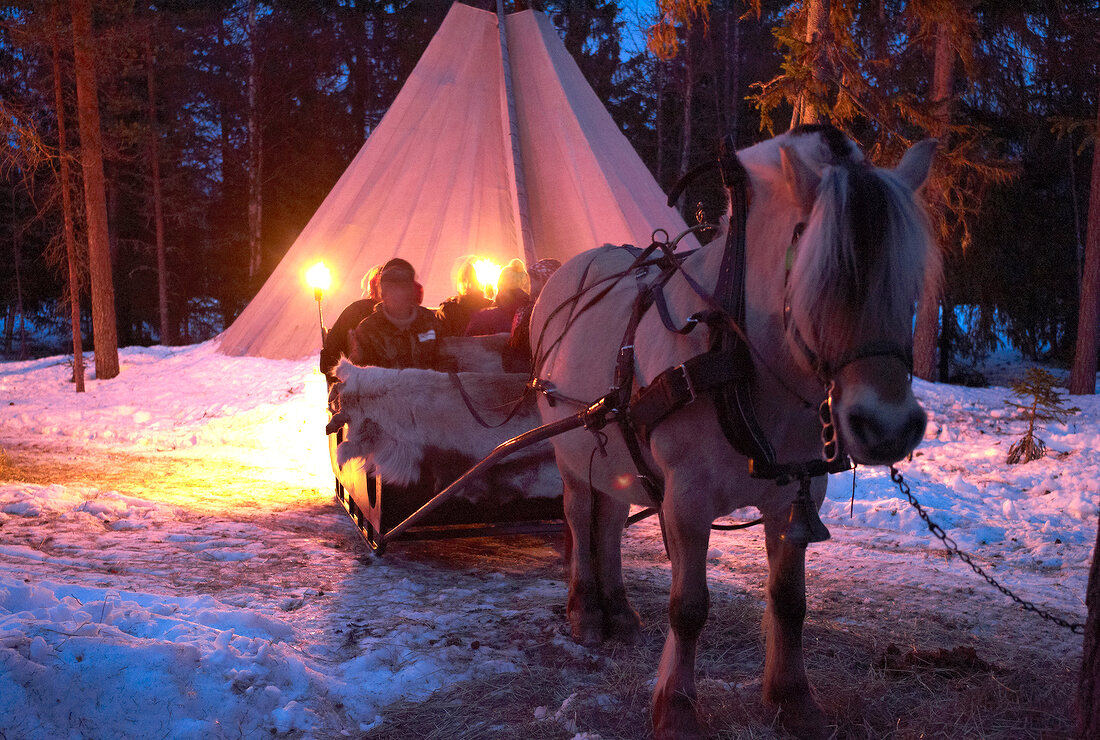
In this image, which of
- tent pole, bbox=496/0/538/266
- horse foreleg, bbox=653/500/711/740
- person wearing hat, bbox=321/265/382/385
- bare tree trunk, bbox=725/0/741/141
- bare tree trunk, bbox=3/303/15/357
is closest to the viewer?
horse foreleg, bbox=653/500/711/740

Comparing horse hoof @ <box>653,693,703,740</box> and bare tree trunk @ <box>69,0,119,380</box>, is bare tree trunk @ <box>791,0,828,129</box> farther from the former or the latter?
bare tree trunk @ <box>69,0,119,380</box>

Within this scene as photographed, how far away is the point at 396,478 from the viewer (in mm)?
4043

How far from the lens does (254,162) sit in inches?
807

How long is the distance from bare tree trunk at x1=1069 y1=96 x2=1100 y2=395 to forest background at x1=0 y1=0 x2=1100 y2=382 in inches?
68.0

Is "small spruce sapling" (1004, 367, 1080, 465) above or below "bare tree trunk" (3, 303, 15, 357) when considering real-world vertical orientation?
below

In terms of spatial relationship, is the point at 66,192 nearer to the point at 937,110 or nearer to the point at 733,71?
the point at 937,110

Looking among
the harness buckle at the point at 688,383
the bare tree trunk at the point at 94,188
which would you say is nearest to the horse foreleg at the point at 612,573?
the harness buckle at the point at 688,383

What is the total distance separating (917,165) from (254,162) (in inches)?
828

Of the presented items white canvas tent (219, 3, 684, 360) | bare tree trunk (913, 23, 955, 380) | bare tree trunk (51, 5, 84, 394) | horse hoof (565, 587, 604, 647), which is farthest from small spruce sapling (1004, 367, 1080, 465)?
bare tree trunk (51, 5, 84, 394)

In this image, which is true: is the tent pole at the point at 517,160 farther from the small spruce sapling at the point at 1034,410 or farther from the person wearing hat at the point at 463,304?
the small spruce sapling at the point at 1034,410

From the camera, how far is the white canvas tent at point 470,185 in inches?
510

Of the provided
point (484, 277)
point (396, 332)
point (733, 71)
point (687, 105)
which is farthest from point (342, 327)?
point (733, 71)

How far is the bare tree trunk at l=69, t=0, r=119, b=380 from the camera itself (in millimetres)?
13016

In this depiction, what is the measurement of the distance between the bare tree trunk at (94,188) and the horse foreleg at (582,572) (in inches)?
530
